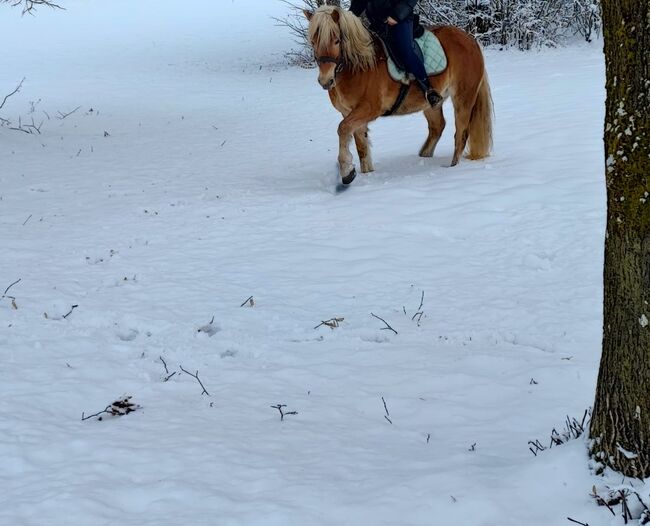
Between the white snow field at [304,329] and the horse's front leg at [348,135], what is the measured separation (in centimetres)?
31

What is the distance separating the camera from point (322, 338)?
4.62 meters

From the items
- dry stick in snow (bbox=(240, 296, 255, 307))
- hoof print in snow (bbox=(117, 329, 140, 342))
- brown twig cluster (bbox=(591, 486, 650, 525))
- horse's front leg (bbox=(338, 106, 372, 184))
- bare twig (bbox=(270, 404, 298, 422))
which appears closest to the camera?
brown twig cluster (bbox=(591, 486, 650, 525))

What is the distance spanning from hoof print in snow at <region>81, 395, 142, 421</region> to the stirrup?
5363 millimetres

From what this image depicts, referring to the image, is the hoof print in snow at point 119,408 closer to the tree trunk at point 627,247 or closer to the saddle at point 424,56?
the tree trunk at point 627,247

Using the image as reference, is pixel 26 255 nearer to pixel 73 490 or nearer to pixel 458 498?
pixel 73 490

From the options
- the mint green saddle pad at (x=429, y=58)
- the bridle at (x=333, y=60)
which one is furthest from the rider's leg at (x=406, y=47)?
the bridle at (x=333, y=60)

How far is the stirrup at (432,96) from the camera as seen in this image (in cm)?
796

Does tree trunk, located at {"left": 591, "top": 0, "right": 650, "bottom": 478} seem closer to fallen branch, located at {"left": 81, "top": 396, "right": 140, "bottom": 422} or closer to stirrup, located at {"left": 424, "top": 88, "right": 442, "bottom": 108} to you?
fallen branch, located at {"left": 81, "top": 396, "right": 140, "bottom": 422}

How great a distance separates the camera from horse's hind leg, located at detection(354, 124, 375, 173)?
8.21 meters

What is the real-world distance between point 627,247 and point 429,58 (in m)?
5.89

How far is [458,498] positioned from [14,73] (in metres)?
21.1

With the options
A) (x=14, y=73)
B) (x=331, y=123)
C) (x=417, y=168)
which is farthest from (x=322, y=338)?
(x=14, y=73)

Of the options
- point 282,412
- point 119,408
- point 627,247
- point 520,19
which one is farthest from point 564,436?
point 520,19

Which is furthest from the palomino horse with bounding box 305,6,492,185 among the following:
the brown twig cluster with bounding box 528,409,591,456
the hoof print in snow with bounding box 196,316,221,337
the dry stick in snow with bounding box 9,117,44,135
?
the dry stick in snow with bounding box 9,117,44,135
